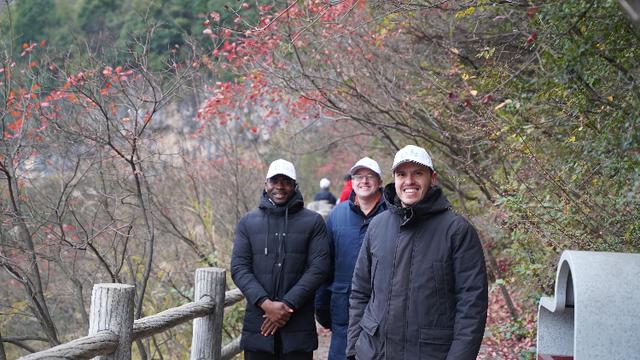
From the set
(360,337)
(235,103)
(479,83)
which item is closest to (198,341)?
(360,337)

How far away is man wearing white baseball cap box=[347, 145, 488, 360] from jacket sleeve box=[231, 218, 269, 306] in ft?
4.31

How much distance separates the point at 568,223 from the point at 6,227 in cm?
540

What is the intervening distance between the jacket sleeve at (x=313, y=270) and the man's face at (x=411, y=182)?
1.49 meters

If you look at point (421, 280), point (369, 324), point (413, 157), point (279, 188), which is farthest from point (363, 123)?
point (421, 280)

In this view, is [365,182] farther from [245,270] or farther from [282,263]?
[245,270]

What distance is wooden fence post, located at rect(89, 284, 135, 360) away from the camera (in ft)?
13.9

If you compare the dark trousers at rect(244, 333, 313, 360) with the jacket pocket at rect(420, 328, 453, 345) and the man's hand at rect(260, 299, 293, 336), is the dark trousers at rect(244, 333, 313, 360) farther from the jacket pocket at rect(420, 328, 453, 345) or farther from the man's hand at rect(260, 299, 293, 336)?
the jacket pocket at rect(420, 328, 453, 345)

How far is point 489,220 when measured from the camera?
894 cm

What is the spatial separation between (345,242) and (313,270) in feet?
1.16

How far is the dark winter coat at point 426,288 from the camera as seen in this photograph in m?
3.60

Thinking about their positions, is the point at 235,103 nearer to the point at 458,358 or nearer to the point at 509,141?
the point at 509,141

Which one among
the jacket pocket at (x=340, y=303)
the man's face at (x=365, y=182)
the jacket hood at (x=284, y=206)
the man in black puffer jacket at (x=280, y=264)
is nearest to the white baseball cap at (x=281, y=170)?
the man in black puffer jacket at (x=280, y=264)

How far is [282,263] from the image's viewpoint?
17.4 feet

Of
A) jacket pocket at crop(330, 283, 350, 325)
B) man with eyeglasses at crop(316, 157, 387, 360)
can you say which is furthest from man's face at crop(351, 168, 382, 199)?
jacket pocket at crop(330, 283, 350, 325)
